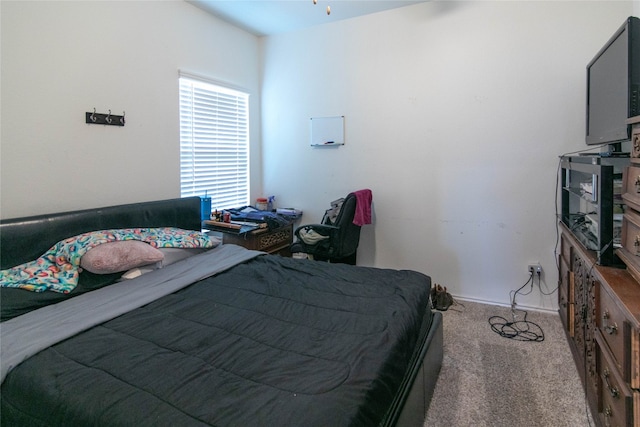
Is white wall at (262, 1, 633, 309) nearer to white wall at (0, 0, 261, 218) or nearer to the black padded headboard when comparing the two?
white wall at (0, 0, 261, 218)

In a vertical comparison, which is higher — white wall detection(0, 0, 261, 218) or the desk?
white wall detection(0, 0, 261, 218)

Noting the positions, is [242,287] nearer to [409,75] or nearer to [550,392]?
[550,392]

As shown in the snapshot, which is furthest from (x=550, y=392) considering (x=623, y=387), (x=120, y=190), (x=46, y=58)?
(x=46, y=58)

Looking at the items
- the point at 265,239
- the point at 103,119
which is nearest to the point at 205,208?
the point at 265,239

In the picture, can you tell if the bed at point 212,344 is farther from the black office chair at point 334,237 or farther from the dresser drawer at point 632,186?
the dresser drawer at point 632,186

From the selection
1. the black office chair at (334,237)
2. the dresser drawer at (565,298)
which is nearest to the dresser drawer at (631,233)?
the dresser drawer at (565,298)

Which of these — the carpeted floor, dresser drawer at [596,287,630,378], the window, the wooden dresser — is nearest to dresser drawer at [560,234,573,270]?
the wooden dresser

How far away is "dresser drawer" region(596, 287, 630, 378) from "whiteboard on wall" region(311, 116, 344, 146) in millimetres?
2647

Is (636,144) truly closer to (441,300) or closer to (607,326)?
(607,326)

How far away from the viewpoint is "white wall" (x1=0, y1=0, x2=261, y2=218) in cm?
210

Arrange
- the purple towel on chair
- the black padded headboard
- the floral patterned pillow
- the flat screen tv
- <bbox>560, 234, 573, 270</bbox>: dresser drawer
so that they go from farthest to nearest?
the purple towel on chair → <bbox>560, 234, 573, 270</bbox>: dresser drawer → the black padded headboard → the floral patterned pillow → the flat screen tv

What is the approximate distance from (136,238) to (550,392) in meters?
2.64

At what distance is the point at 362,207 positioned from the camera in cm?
330

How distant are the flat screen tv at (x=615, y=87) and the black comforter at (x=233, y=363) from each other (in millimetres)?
1370
